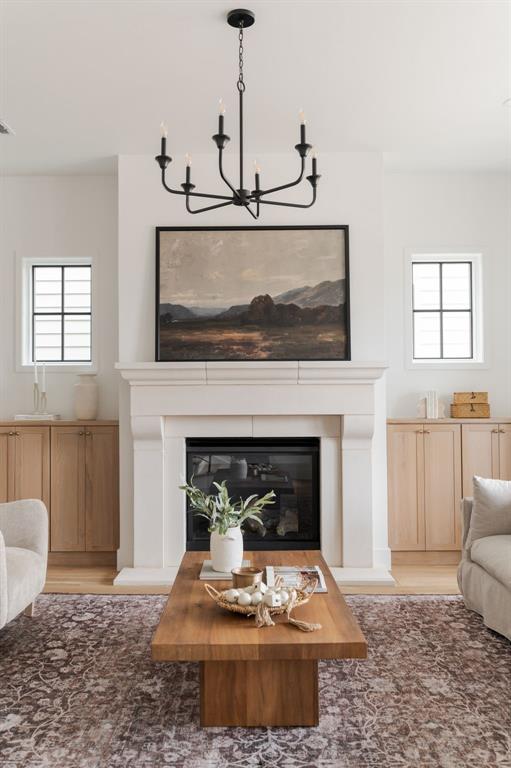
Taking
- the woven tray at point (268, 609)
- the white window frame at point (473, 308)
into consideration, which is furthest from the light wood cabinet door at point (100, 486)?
the white window frame at point (473, 308)

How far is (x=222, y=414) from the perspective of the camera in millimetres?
4594

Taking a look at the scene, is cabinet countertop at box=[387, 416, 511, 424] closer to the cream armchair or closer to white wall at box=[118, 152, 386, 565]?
white wall at box=[118, 152, 386, 565]

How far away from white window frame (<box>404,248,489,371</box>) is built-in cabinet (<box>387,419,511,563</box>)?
1.85ft

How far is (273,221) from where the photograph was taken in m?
4.72

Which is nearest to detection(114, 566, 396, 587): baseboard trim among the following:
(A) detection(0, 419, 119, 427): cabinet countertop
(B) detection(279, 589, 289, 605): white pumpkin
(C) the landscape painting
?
(A) detection(0, 419, 119, 427): cabinet countertop

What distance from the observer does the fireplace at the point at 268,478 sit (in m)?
4.73

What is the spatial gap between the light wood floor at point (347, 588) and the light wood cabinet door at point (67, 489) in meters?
0.22

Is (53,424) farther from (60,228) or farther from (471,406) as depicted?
(471,406)

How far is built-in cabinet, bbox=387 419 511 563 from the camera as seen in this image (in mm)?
4918

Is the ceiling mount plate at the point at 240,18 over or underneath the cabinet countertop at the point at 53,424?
over

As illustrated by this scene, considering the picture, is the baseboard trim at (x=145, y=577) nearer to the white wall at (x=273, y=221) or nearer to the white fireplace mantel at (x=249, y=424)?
the white fireplace mantel at (x=249, y=424)

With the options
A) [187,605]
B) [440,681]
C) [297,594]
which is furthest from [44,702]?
[440,681]

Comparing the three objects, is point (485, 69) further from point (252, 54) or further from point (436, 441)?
point (436, 441)

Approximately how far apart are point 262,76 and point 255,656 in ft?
9.90
